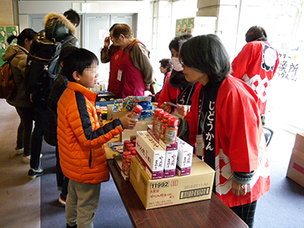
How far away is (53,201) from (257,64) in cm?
252

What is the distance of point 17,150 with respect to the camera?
322 cm

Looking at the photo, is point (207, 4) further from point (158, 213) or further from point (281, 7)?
point (158, 213)

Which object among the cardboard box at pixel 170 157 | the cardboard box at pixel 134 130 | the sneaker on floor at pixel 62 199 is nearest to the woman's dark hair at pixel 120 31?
the cardboard box at pixel 134 130

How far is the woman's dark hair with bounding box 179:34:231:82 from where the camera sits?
1.16 meters

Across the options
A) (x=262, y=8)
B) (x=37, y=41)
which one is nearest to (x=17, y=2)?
(x=37, y=41)

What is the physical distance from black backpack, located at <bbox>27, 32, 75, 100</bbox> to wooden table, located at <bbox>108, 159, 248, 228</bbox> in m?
1.60

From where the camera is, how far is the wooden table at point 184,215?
0.98 metres

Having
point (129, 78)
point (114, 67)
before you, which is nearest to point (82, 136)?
point (129, 78)

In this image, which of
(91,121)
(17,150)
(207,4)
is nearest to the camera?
(91,121)

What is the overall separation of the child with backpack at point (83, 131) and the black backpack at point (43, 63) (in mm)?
938

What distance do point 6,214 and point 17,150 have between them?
123cm

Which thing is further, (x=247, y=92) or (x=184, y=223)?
(x=247, y=92)

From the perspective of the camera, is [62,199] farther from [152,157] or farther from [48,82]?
[152,157]

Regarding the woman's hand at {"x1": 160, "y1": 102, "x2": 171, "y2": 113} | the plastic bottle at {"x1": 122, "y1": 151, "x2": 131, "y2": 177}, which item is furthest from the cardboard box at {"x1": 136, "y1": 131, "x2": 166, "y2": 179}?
the woman's hand at {"x1": 160, "y1": 102, "x2": 171, "y2": 113}
